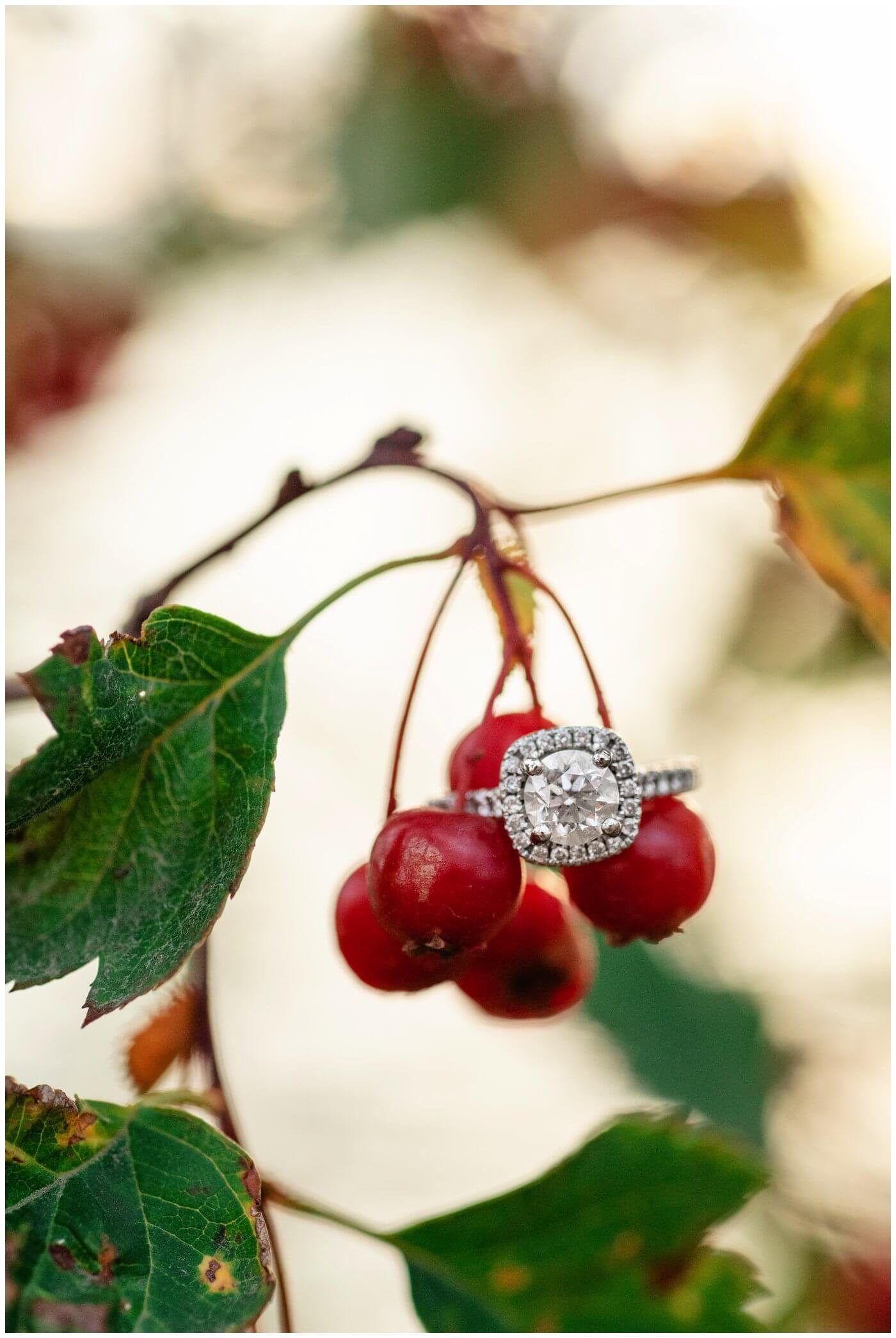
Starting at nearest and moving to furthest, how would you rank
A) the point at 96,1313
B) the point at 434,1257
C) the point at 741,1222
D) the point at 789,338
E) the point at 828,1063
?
the point at 96,1313, the point at 434,1257, the point at 741,1222, the point at 828,1063, the point at 789,338

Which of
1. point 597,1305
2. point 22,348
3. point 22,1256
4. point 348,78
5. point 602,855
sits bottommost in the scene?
point 597,1305

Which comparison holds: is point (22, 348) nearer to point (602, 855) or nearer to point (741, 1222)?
point (602, 855)

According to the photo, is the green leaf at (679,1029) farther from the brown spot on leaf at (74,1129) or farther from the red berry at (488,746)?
the brown spot on leaf at (74,1129)

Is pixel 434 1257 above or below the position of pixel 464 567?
→ below

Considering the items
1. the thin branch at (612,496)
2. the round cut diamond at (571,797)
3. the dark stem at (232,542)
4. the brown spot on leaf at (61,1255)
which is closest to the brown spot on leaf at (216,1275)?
the brown spot on leaf at (61,1255)

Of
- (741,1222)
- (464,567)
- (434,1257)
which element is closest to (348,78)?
(464,567)

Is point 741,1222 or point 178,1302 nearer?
point 178,1302

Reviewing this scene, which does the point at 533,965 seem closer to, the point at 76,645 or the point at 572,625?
the point at 572,625
